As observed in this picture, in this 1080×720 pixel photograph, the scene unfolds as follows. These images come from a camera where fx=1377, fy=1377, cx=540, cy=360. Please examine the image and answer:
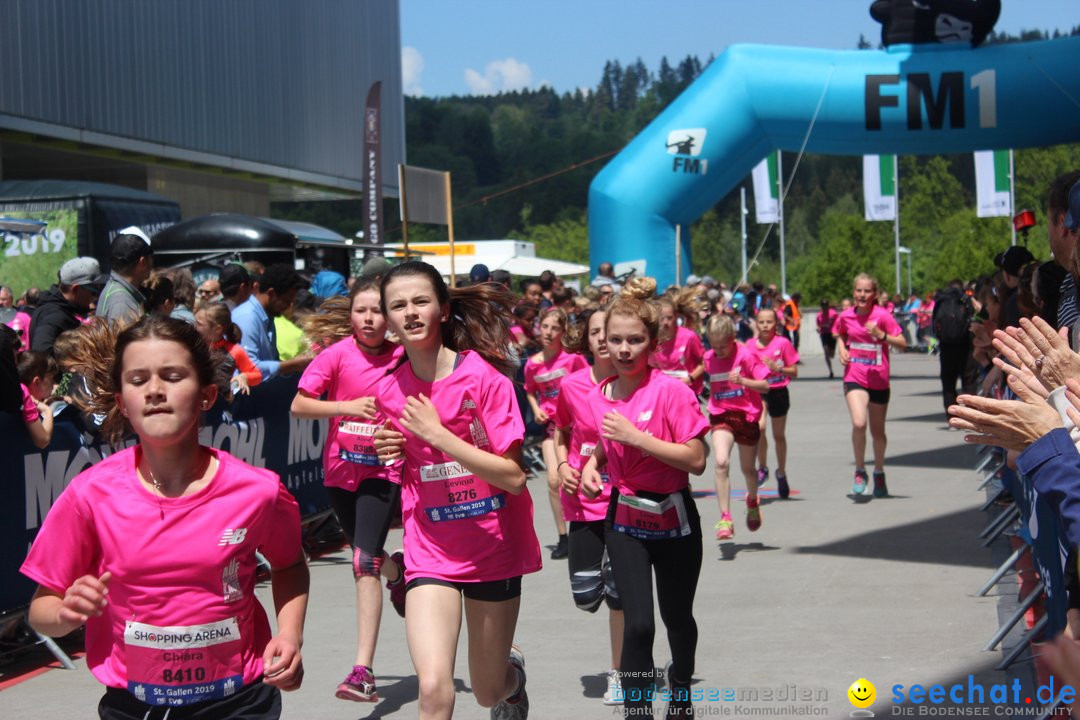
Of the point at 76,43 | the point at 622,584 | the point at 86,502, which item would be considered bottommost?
the point at 622,584

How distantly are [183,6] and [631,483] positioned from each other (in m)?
29.3

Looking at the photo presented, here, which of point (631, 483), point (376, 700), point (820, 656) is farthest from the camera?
point (820, 656)

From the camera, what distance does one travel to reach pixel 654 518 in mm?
5398

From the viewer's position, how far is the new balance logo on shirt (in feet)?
11.0

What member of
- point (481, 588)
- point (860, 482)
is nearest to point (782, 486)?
point (860, 482)

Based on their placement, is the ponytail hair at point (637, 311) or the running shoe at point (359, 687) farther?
the running shoe at point (359, 687)

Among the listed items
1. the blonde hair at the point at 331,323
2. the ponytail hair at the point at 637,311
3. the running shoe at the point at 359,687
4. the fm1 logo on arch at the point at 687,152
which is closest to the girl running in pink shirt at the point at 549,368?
the blonde hair at the point at 331,323

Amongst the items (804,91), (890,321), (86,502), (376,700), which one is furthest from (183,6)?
(86,502)

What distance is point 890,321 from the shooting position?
12.5m

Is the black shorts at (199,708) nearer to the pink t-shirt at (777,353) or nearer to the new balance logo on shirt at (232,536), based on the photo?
the new balance logo on shirt at (232,536)

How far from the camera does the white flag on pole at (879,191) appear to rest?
4825cm

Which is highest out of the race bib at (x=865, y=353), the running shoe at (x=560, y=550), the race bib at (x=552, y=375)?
the race bib at (x=865, y=353)

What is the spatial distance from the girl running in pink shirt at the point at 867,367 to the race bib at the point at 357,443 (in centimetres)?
678

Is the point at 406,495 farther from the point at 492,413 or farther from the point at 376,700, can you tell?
the point at 376,700
